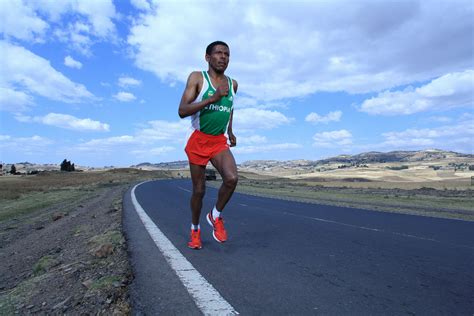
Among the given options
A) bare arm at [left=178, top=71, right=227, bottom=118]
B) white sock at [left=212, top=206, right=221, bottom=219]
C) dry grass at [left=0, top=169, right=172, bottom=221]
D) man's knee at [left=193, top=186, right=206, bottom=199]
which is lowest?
dry grass at [left=0, top=169, right=172, bottom=221]

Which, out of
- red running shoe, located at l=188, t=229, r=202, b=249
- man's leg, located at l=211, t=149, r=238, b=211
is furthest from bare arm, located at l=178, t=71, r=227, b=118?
red running shoe, located at l=188, t=229, r=202, b=249

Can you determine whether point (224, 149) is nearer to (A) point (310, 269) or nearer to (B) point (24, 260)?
(A) point (310, 269)

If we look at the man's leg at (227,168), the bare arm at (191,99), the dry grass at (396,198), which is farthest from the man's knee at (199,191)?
the dry grass at (396,198)

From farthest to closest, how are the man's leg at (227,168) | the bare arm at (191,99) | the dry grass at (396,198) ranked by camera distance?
the dry grass at (396,198)
the man's leg at (227,168)
the bare arm at (191,99)

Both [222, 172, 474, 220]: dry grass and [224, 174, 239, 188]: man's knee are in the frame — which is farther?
[222, 172, 474, 220]: dry grass

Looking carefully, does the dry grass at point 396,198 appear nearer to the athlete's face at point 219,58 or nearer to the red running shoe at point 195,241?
the red running shoe at point 195,241

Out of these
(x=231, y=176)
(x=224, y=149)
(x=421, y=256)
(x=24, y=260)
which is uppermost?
(x=224, y=149)

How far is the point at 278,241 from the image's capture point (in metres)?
5.83

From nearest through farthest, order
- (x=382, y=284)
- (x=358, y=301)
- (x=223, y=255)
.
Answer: (x=358, y=301)
(x=382, y=284)
(x=223, y=255)

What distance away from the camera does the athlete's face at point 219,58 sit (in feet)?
16.2

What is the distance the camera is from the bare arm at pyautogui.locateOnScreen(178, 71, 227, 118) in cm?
463

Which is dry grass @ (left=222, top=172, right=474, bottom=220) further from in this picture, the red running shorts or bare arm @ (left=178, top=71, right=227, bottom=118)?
bare arm @ (left=178, top=71, right=227, bottom=118)

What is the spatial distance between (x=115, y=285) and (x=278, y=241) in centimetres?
287

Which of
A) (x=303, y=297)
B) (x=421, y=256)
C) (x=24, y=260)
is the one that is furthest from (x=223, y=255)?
(x=24, y=260)
